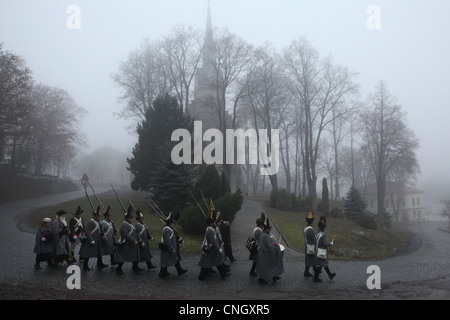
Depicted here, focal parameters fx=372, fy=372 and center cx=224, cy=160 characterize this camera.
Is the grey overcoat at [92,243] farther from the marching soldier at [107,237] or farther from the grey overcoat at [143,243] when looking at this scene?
the grey overcoat at [143,243]

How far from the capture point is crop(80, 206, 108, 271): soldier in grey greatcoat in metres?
11.3

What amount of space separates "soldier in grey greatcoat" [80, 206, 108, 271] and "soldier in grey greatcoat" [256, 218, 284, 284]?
5.00 m

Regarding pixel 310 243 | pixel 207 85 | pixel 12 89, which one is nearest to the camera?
pixel 310 243

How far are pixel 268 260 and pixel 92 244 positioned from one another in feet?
17.9

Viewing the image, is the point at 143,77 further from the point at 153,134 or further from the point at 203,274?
the point at 203,274

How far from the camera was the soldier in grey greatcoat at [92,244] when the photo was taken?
1134 cm

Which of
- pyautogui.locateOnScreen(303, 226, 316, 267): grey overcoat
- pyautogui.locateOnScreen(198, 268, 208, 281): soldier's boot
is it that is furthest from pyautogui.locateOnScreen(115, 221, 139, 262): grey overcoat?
pyautogui.locateOnScreen(303, 226, 316, 267): grey overcoat

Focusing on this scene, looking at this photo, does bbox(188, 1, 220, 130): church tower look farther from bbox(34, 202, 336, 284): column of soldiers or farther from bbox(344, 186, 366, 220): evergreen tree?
bbox(34, 202, 336, 284): column of soldiers

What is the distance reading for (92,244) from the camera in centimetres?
1148

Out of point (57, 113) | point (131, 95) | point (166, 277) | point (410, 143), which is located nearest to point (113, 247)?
point (166, 277)

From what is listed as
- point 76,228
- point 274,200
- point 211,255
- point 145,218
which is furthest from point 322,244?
point 274,200

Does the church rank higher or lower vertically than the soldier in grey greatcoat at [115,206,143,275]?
higher
